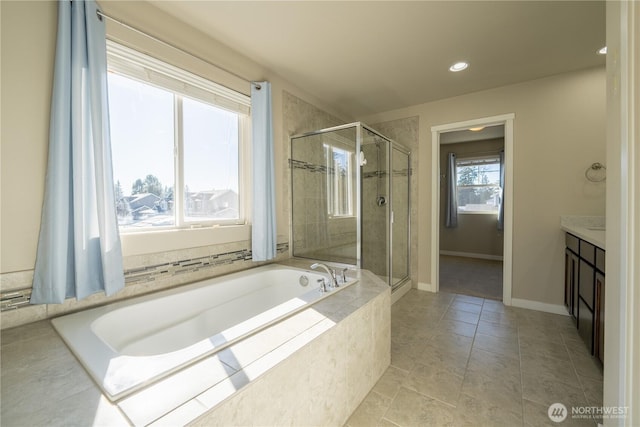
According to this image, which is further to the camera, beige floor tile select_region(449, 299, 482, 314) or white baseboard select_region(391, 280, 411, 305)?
white baseboard select_region(391, 280, 411, 305)

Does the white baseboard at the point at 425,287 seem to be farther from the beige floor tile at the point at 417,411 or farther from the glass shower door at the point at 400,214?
the beige floor tile at the point at 417,411

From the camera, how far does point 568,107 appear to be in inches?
98.0

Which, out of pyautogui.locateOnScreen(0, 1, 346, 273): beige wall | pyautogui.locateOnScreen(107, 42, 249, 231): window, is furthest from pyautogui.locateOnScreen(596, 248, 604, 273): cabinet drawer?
pyautogui.locateOnScreen(0, 1, 346, 273): beige wall

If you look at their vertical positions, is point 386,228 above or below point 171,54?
below

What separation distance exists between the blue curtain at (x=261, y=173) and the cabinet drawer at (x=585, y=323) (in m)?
2.43

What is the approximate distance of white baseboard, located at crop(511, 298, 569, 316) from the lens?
8.43 feet

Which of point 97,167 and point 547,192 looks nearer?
point 97,167

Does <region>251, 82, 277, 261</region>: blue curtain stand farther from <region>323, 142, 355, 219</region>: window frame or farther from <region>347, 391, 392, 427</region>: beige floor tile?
<region>347, 391, 392, 427</region>: beige floor tile

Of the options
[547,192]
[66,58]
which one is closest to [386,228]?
[547,192]

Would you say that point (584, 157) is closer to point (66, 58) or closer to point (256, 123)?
point (256, 123)

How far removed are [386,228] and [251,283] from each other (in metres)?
1.83

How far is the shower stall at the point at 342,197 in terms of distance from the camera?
2.60 metres

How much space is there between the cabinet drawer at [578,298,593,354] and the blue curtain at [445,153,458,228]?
143 inches

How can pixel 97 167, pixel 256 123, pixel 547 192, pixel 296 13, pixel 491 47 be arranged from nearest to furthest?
pixel 97 167, pixel 296 13, pixel 491 47, pixel 256 123, pixel 547 192
